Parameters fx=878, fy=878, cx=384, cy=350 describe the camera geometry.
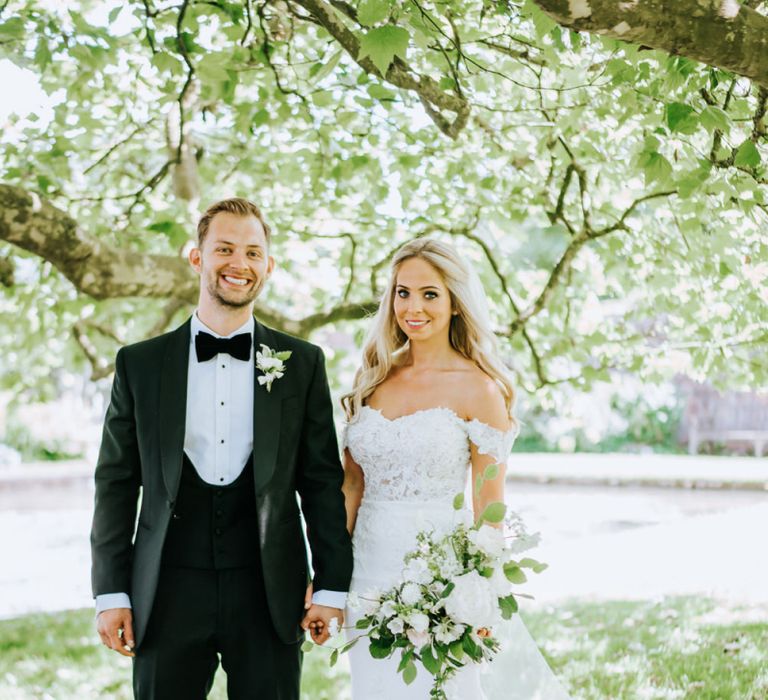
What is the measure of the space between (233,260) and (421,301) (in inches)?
33.1

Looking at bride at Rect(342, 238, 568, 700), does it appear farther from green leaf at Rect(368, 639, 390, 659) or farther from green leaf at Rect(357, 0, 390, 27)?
green leaf at Rect(357, 0, 390, 27)

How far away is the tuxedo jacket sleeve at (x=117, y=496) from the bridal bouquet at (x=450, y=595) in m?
0.92

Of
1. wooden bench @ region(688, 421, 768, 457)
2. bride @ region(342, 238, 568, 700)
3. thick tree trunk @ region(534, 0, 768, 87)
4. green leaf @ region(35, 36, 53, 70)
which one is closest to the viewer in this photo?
thick tree trunk @ region(534, 0, 768, 87)

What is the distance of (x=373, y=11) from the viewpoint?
111 inches

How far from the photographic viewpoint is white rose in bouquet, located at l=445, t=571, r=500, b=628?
2.50 meters

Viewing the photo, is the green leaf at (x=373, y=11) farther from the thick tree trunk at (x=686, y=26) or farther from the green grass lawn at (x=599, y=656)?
the green grass lawn at (x=599, y=656)

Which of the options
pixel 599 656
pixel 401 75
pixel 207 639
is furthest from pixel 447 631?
pixel 599 656

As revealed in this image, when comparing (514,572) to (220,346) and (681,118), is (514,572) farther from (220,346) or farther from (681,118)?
(681,118)

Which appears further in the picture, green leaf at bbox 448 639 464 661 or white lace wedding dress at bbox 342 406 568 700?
white lace wedding dress at bbox 342 406 568 700

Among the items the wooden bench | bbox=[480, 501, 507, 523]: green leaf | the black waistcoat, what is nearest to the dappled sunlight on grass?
the black waistcoat

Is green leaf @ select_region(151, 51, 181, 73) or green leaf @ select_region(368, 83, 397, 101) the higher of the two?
green leaf @ select_region(368, 83, 397, 101)

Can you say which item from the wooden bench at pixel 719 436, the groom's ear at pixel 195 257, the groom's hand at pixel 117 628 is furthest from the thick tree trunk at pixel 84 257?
the wooden bench at pixel 719 436

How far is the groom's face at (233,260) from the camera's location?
3238mm

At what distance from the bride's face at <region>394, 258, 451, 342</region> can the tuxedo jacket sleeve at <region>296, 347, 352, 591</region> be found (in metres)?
0.55
